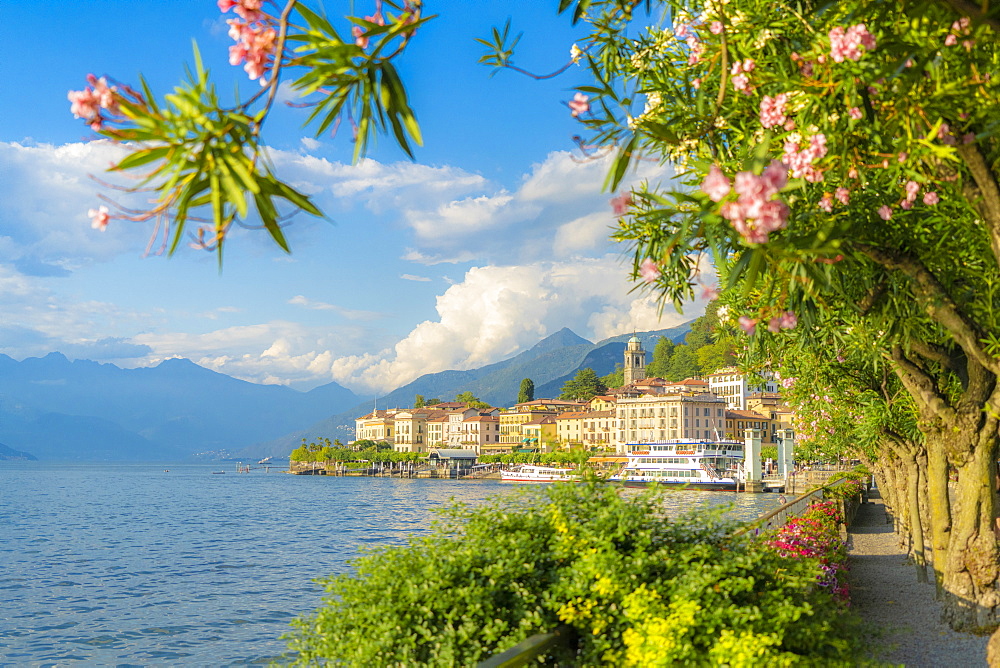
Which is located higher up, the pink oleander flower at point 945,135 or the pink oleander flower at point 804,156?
the pink oleander flower at point 945,135

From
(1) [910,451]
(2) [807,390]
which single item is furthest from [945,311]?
(1) [910,451]

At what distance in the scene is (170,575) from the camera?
3150cm

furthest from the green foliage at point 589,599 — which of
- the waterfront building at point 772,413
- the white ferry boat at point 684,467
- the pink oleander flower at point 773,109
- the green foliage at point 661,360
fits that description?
the green foliage at point 661,360

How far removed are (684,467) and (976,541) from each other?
84.1 m

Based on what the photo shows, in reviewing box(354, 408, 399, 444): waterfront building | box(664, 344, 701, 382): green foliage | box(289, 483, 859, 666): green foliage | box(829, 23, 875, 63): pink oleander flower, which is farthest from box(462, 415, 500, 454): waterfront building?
box(829, 23, 875, 63): pink oleander flower

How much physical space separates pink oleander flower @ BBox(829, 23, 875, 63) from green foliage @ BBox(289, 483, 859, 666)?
10.9 ft

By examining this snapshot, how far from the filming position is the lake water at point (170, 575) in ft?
66.0

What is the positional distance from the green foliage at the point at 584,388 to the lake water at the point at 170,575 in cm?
10956

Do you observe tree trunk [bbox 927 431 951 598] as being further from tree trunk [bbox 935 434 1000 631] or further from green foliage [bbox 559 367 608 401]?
green foliage [bbox 559 367 608 401]

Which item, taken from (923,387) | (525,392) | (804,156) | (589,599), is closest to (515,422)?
(525,392)

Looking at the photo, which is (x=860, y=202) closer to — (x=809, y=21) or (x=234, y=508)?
(x=809, y=21)

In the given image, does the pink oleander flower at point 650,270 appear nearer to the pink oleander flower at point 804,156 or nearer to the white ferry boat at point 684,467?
the pink oleander flower at point 804,156

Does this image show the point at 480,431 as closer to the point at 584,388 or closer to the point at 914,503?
the point at 584,388

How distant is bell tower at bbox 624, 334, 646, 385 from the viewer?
19200cm
